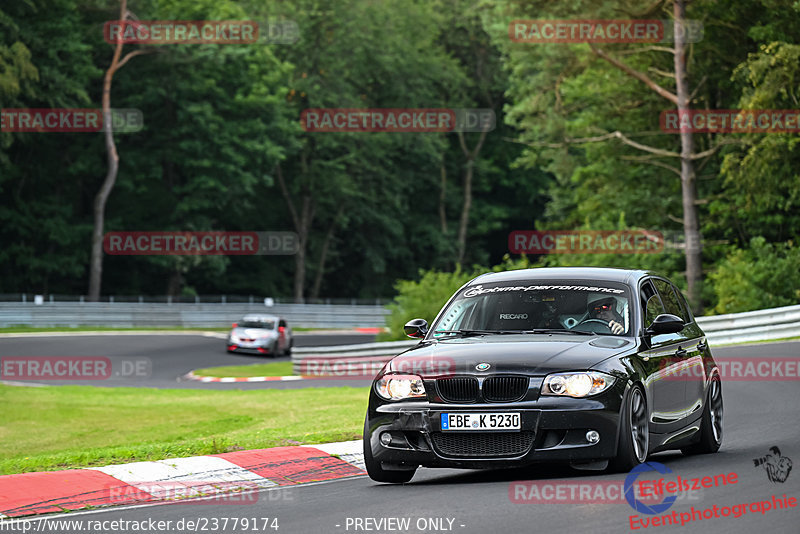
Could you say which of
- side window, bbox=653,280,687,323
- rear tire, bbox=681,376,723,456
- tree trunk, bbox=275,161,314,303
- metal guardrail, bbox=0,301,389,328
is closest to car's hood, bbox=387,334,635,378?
side window, bbox=653,280,687,323

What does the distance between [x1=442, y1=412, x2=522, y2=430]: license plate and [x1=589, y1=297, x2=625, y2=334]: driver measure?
1584 mm

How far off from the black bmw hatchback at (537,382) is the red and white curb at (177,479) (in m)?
1.04

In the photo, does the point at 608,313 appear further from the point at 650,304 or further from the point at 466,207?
the point at 466,207

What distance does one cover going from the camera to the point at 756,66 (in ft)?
113

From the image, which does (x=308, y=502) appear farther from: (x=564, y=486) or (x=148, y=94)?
(x=148, y=94)

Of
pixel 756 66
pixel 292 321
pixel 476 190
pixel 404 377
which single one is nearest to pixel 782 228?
pixel 756 66

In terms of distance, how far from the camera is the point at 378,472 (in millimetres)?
9625

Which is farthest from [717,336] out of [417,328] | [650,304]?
[417,328]

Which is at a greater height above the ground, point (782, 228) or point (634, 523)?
Result: point (782, 228)

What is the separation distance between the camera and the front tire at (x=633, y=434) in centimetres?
909

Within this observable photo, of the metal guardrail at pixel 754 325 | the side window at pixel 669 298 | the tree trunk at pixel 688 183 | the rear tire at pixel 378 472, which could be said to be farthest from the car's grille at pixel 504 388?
the tree trunk at pixel 688 183

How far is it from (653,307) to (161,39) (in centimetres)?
5202

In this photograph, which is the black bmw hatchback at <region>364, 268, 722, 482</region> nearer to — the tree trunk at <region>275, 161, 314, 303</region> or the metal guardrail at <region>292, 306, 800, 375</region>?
the metal guardrail at <region>292, 306, 800, 375</region>

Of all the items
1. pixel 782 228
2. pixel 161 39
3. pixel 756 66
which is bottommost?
pixel 782 228
